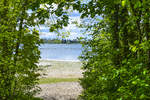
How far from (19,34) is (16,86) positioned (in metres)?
2.12

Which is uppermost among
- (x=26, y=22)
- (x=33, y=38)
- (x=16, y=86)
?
(x=26, y=22)

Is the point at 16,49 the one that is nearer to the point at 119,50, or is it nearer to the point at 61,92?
the point at 119,50

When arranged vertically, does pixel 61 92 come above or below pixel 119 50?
below

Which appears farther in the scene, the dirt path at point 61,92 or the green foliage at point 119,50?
the dirt path at point 61,92

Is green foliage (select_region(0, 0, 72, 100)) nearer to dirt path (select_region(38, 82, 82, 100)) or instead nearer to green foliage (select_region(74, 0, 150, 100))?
green foliage (select_region(74, 0, 150, 100))

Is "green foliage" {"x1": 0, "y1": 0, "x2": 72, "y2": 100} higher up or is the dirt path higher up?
"green foliage" {"x1": 0, "y1": 0, "x2": 72, "y2": 100}

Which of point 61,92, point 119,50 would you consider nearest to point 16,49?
point 119,50

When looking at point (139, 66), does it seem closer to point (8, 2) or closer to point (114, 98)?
point (114, 98)

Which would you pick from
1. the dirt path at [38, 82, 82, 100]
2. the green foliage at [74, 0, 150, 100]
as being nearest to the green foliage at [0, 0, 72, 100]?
the green foliage at [74, 0, 150, 100]

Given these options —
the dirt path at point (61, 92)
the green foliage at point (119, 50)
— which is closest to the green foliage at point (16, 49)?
the green foliage at point (119, 50)

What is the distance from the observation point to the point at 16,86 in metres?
7.30

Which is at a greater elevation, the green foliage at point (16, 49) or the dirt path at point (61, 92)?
the green foliage at point (16, 49)

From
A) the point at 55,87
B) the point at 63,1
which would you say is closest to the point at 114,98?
the point at 63,1

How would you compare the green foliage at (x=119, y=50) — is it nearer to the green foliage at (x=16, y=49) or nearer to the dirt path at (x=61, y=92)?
the green foliage at (x=16, y=49)
